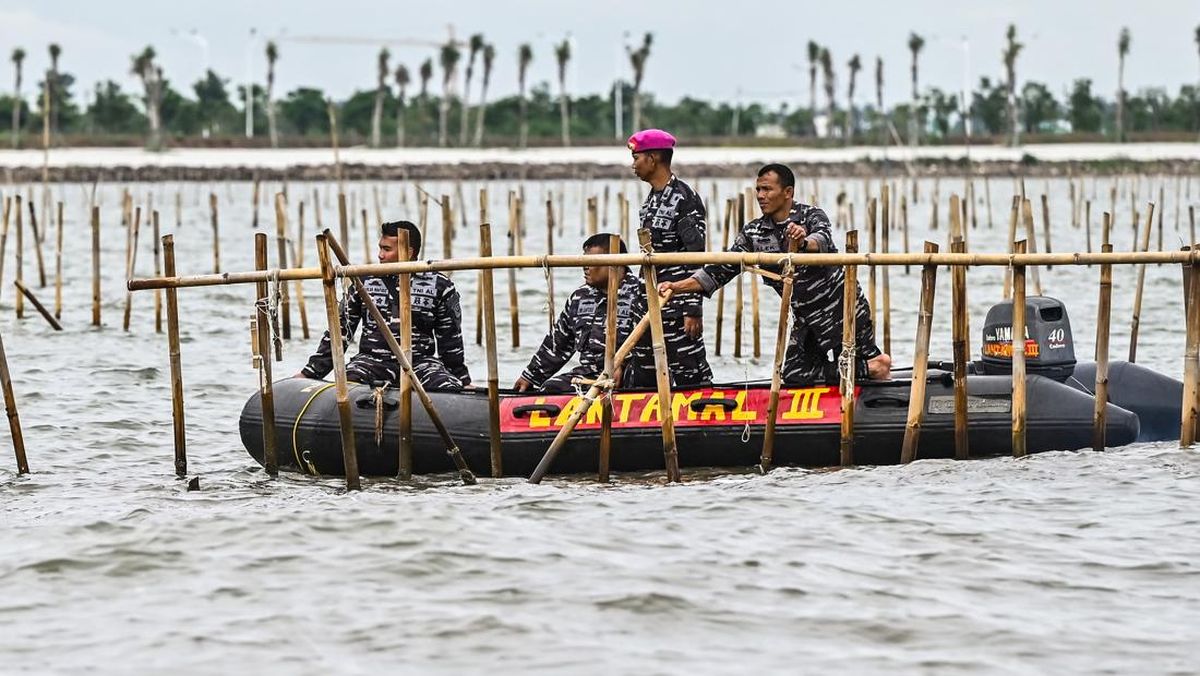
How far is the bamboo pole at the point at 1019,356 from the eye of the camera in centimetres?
930

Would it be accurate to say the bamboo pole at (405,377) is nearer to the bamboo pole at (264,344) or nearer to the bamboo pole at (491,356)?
the bamboo pole at (491,356)

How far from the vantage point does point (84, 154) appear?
306ft

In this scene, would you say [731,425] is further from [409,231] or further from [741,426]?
[409,231]

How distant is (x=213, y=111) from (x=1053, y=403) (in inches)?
4239

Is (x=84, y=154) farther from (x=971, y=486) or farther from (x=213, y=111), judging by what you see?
(x=971, y=486)

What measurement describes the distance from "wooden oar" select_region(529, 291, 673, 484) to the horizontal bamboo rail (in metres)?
0.42

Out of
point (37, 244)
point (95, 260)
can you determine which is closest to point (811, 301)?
point (95, 260)

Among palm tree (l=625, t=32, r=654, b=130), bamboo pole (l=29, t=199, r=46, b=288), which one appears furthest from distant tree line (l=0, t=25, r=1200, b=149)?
bamboo pole (l=29, t=199, r=46, b=288)

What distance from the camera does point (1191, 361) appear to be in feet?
31.4

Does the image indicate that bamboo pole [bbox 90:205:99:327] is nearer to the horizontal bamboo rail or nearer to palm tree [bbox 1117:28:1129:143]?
the horizontal bamboo rail

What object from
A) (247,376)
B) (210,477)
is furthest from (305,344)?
(210,477)

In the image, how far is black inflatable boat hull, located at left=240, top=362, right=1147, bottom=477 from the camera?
994 cm

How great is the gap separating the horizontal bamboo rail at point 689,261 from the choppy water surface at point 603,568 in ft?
3.85

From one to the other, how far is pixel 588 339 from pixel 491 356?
4.33ft
